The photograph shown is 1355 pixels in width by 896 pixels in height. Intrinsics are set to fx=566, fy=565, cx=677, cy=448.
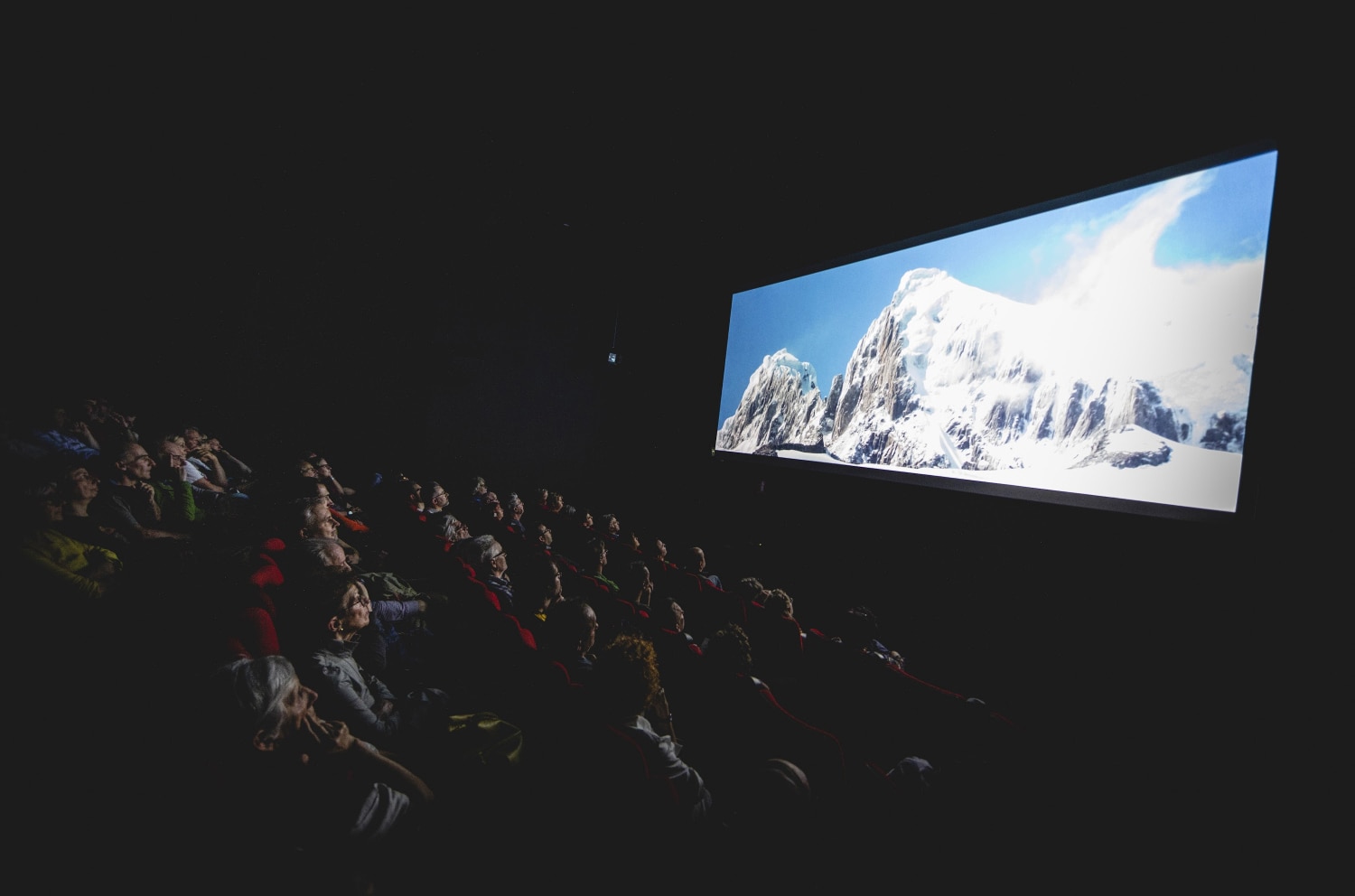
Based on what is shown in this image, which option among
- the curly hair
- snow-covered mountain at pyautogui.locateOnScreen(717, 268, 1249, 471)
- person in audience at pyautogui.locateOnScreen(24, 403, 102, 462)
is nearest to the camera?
the curly hair

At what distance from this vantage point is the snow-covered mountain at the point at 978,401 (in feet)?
10.2

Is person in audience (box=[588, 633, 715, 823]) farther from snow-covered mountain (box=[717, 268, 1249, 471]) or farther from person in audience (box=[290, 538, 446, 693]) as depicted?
snow-covered mountain (box=[717, 268, 1249, 471])

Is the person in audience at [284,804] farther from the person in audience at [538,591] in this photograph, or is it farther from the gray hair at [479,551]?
the gray hair at [479,551]

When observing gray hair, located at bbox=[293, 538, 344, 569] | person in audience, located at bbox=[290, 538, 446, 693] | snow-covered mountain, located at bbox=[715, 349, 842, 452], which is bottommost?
person in audience, located at bbox=[290, 538, 446, 693]

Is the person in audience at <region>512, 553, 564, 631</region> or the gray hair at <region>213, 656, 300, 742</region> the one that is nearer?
the gray hair at <region>213, 656, 300, 742</region>

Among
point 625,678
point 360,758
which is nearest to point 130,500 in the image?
point 360,758

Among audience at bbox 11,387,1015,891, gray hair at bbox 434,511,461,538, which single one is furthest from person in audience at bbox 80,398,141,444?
gray hair at bbox 434,511,461,538

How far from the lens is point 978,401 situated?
3.94 meters

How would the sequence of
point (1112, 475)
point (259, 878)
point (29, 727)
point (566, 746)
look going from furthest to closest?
point (1112, 475) → point (566, 746) → point (29, 727) → point (259, 878)

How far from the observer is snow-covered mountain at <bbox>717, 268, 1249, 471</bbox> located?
10.2ft

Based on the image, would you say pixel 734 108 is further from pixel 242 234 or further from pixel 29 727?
pixel 242 234

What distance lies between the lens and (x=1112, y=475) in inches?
127

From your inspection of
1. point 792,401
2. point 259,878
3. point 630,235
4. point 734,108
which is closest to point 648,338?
point 630,235

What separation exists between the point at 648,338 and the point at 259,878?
771 centimetres
